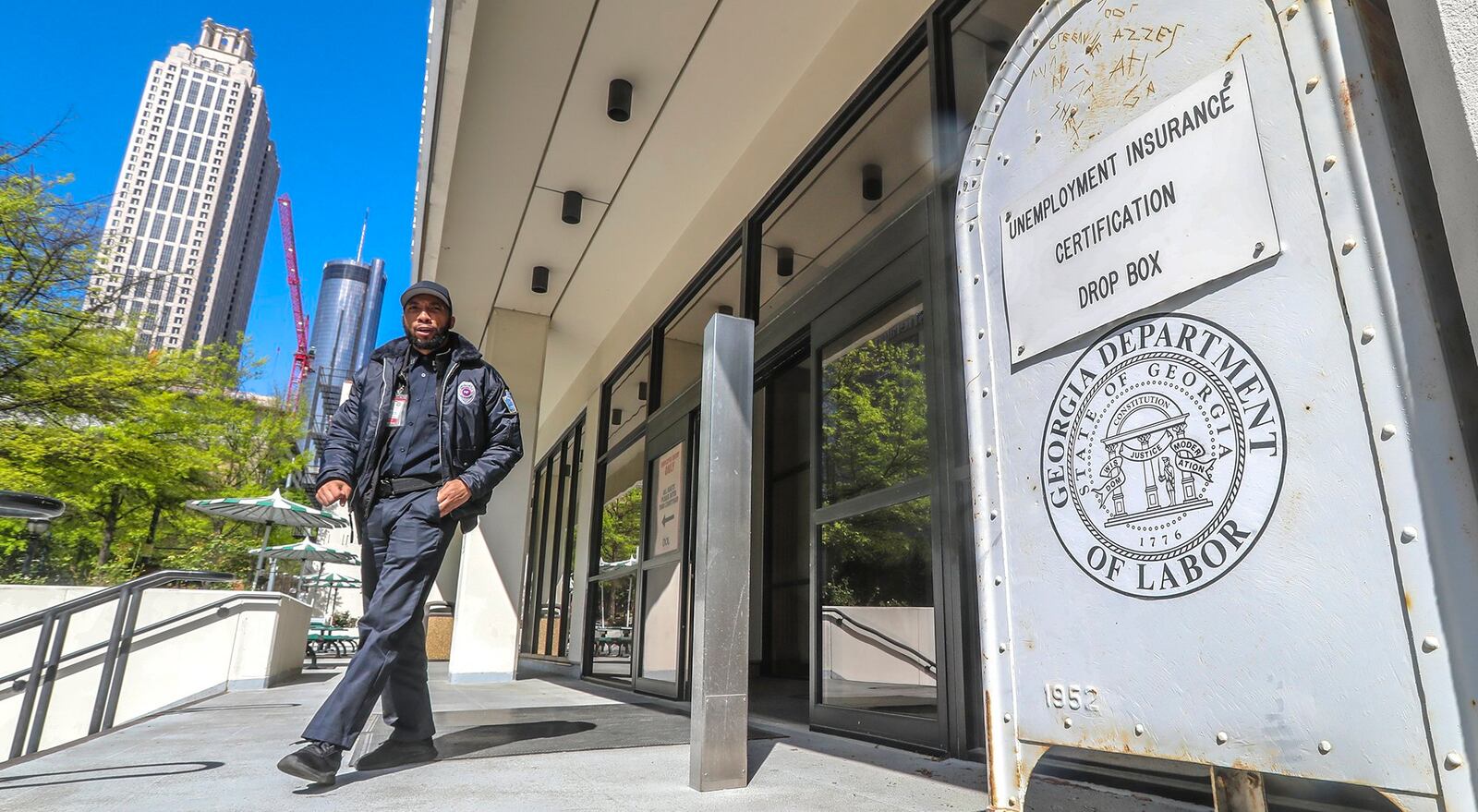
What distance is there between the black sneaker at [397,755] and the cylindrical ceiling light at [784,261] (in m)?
3.14

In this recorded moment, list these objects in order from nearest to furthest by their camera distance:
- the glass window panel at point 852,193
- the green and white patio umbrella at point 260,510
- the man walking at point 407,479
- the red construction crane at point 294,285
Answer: the man walking at point 407,479, the glass window panel at point 852,193, the green and white patio umbrella at point 260,510, the red construction crane at point 294,285

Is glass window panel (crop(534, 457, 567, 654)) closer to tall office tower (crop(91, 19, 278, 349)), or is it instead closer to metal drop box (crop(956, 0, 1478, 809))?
metal drop box (crop(956, 0, 1478, 809))

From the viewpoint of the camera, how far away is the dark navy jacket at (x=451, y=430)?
2.66 meters

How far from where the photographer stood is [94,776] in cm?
223

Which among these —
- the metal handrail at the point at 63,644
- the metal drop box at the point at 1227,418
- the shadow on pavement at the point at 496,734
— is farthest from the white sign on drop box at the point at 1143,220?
the metal handrail at the point at 63,644

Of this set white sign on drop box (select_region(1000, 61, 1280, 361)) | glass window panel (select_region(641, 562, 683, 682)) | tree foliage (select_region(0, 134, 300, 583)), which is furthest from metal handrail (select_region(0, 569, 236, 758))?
tree foliage (select_region(0, 134, 300, 583))

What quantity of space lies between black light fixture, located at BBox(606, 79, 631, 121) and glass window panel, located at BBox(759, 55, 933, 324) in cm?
118

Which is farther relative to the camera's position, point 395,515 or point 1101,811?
point 395,515

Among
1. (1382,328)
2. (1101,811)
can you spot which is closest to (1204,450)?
(1382,328)

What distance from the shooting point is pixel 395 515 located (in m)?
2.55

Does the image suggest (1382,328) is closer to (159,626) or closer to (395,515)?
(395,515)

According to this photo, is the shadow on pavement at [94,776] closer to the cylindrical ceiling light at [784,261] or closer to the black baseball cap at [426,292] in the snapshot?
the black baseball cap at [426,292]

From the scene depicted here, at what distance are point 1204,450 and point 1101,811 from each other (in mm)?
1148

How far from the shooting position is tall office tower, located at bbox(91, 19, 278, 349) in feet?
316
